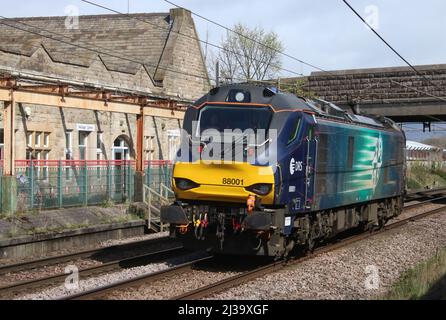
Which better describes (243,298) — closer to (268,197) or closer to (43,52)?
(268,197)

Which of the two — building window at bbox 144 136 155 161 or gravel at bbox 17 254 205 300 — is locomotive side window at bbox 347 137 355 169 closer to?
gravel at bbox 17 254 205 300

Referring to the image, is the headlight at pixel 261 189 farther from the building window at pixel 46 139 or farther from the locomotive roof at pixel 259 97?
the building window at pixel 46 139

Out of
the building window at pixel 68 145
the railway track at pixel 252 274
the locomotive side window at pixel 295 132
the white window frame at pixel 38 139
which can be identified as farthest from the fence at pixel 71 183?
the locomotive side window at pixel 295 132

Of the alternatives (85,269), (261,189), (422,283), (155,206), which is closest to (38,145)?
(155,206)

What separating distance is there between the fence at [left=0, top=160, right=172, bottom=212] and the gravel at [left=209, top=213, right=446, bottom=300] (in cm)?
796

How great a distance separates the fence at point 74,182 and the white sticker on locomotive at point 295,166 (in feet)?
26.6

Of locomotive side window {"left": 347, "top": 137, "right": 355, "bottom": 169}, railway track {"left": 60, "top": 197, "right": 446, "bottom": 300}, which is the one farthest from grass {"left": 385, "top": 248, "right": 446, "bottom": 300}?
locomotive side window {"left": 347, "top": 137, "right": 355, "bottom": 169}

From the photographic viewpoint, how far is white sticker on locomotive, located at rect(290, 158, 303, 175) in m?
12.1

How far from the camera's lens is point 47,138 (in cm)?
2228

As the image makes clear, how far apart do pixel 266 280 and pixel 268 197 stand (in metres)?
1.46

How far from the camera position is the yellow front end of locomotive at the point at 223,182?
38.0 feet

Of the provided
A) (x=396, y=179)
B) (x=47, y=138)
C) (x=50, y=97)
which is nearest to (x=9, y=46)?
(x=47, y=138)

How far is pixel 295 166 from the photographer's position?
12.3 metres

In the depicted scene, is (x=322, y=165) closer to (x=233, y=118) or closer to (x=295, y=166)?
(x=295, y=166)
